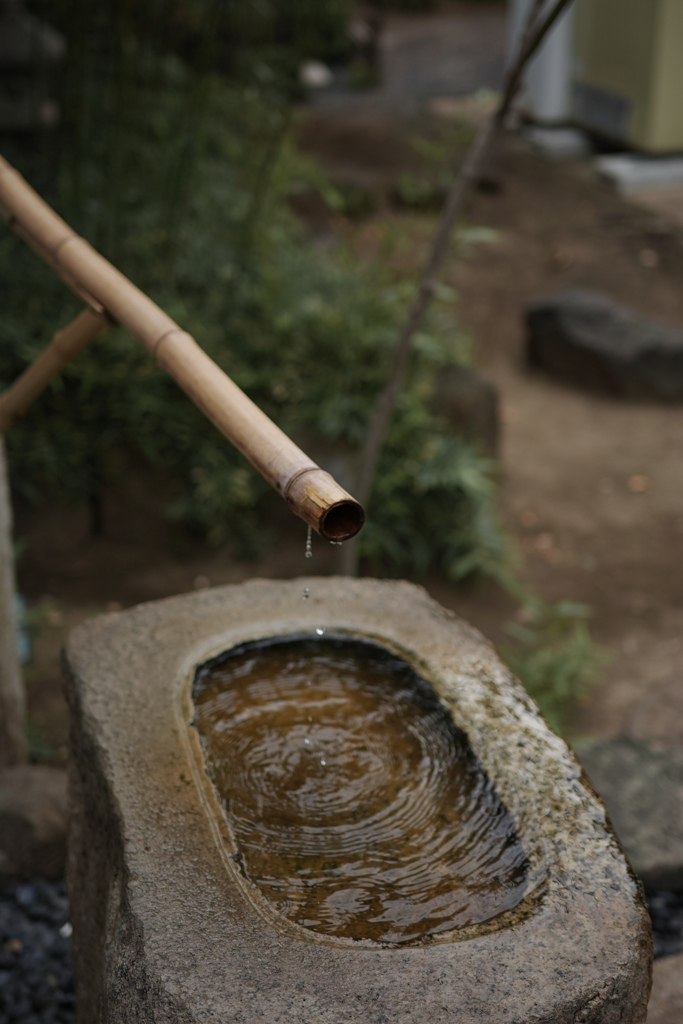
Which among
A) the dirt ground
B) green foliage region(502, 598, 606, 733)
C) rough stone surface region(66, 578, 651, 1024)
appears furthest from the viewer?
the dirt ground

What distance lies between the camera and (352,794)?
1.75 meters

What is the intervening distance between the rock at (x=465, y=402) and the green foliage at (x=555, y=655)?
1024 mm

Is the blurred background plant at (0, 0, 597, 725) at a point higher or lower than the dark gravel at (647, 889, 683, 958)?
higher

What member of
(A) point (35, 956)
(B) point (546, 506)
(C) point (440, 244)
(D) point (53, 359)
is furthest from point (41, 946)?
(B) point (546, 506)

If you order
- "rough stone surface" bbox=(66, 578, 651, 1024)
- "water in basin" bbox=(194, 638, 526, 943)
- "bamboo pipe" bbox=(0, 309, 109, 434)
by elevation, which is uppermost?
"bamboo pipe" bbox=(0, 309, 109, 434)

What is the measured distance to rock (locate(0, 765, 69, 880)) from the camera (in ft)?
7.86

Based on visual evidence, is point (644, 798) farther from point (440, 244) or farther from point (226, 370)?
point (226, 370)

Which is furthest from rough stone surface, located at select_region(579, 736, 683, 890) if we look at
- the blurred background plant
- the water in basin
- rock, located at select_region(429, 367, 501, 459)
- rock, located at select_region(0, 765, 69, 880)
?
rock, located at select_region(429, 367, 501, 459)

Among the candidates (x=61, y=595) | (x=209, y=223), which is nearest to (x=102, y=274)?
(x=61, y=595)

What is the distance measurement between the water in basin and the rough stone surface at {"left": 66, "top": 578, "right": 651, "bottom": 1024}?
0.05 metres

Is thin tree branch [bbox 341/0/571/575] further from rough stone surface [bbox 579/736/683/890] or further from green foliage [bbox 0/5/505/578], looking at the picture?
rough stone surface [bbox 579/736/683/890]

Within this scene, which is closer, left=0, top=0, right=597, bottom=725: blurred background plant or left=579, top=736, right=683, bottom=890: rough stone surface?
left=579, top=736, right=683, bottom=890: rough stone surface

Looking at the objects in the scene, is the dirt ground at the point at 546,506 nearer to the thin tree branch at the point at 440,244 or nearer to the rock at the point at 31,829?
the rock at the point at 31,829

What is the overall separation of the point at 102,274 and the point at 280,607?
80 cm
